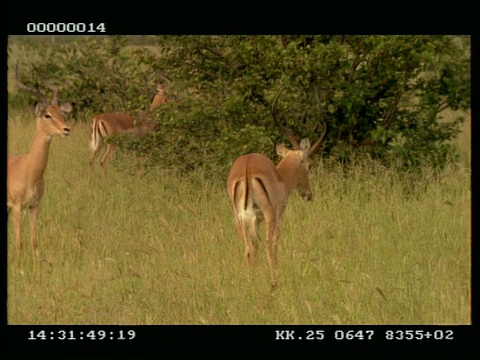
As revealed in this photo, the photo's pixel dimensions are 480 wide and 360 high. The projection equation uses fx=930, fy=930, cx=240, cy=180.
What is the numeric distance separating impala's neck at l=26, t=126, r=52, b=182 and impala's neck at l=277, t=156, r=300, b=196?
5.48 feet

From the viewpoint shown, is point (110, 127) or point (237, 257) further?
point (110, 127)

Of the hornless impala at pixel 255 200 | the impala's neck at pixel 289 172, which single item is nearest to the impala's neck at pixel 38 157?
the hornless impala at pixel 255 200

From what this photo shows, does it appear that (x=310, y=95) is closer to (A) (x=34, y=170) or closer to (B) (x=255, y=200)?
(B) (x=255, y=200)

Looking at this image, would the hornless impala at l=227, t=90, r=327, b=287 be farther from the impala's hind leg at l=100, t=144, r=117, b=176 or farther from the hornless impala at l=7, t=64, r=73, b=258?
the impala's hind leg at l=100, t=144, r=117, b=176

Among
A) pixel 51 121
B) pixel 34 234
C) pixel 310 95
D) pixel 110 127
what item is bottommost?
pixel 34 234

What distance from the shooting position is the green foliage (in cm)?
812

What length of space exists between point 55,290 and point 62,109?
210 centimetres

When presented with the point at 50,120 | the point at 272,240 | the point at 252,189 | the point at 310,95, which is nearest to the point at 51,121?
the point at 50,120

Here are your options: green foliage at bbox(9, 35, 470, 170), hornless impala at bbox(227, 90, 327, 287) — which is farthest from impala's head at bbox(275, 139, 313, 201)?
green foliage at bbox(9, 35, 470, 170)

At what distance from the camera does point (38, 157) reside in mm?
6590

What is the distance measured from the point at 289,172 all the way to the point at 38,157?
1.79 metres

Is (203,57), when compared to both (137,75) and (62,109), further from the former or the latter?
(62,109)

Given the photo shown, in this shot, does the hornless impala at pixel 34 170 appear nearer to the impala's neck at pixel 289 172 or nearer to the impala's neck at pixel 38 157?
the impala's neck at pixel 38 157
